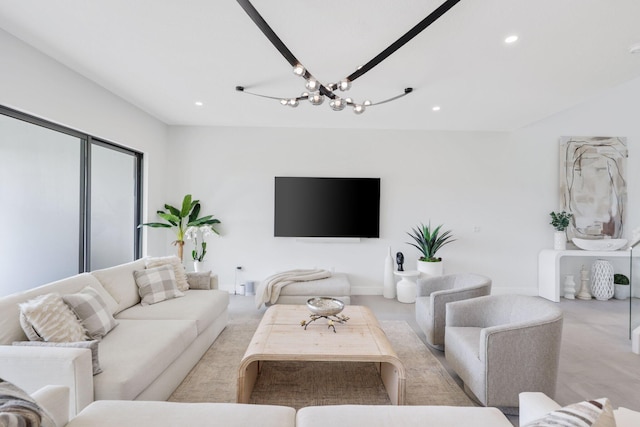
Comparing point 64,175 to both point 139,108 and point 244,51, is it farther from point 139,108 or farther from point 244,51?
point 244,51

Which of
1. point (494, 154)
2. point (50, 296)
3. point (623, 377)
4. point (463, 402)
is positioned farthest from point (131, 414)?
point (494, 154)

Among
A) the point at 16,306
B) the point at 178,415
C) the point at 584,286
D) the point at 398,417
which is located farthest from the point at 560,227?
the point at 16,306

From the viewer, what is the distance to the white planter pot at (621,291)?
14.6 feet

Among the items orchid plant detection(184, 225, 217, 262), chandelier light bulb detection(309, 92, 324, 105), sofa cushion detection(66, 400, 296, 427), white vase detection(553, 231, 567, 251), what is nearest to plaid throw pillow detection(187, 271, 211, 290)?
orchid plant detection(184, 225, 217, 262)

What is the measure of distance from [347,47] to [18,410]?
2.64 metres

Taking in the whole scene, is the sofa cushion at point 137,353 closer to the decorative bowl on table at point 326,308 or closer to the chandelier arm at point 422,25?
the decorative bowl on table at point 326,308

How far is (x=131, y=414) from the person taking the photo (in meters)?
1.20

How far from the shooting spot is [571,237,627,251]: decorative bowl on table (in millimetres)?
4344

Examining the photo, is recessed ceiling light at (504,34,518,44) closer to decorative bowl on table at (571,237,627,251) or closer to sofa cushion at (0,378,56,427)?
sofa cushion at (0,378,56,427)

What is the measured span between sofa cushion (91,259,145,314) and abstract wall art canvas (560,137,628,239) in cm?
596

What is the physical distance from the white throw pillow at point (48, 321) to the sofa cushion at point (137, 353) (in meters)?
0.22

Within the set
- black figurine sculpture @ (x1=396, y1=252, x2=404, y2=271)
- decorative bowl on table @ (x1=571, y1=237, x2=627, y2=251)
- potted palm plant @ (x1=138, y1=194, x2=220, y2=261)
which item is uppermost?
potted palm plant @ (x1=138, y1=194, x2=220, y2=261)

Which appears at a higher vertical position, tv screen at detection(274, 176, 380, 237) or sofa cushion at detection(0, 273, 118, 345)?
tv screen at detection(274, 176, 380, 237)

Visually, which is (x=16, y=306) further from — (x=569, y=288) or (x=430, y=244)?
(x=569, y=288)
